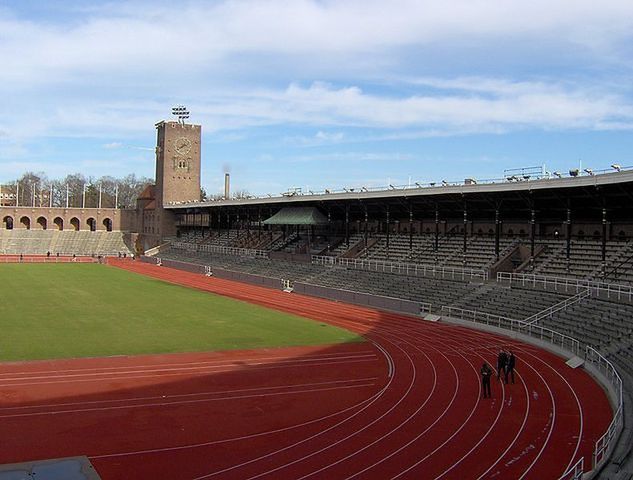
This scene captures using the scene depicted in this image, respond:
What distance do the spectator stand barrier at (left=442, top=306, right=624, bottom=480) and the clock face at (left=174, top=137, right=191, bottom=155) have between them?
69489 millimetres

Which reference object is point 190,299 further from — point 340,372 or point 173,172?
point 173,172

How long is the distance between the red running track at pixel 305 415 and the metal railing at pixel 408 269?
49.2 ft

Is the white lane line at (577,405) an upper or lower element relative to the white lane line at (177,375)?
upper

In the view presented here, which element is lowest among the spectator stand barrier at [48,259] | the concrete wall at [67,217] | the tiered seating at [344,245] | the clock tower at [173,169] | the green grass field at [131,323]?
the spectator stand barrier at [48,259]

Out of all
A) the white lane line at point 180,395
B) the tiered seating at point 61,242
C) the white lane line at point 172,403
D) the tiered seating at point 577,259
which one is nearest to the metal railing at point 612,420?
the white lane line at point 172,403

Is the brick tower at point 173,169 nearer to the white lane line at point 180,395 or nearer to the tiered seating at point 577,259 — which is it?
the tiered seating at point 577,259

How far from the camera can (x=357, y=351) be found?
29.8 meters

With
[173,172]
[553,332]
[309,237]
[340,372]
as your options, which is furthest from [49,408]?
[173,172]

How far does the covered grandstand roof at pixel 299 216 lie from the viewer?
215 feet

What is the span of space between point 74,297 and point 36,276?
19496 millimetres

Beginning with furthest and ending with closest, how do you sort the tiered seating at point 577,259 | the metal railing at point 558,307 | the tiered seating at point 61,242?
the tiered seating at point 61,242, the tiered seating at point 577,259, the metal railing at point 558,307

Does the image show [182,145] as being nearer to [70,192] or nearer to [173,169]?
[173,169]

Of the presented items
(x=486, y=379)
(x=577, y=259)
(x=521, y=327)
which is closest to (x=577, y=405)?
(x=486, y=379)

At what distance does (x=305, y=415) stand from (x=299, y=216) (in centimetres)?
4800
